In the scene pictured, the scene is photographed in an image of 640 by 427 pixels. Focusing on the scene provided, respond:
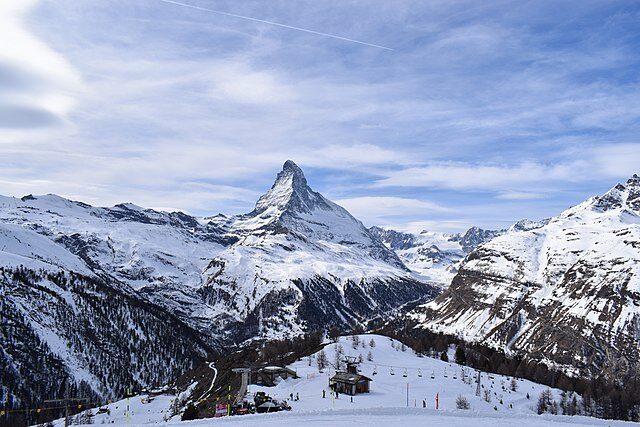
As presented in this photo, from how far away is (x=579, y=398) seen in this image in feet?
521

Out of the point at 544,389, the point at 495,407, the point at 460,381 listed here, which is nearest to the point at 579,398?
the point at 544,389

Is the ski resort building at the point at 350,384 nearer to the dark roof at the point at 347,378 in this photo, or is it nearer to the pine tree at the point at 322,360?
the dark roof at the point at 347,378

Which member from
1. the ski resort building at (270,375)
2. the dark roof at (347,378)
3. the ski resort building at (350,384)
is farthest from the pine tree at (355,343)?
the dark roof at (347,378)

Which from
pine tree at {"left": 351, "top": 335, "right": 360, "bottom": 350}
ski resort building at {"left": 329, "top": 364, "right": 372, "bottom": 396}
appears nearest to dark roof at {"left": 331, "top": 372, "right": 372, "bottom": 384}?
ski resort building at {"left": 329, "top": 364, "right": 372, "bottom": 396}

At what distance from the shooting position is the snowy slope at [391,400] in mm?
63594

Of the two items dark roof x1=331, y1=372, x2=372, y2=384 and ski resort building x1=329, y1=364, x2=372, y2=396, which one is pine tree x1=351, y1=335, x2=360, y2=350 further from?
dark roof x1=331, y1=372, x2=372, y2=384

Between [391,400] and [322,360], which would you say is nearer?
[391,400]

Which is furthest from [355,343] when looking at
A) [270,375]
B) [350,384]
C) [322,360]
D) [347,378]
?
[347,378]

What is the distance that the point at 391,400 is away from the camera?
10544 cm

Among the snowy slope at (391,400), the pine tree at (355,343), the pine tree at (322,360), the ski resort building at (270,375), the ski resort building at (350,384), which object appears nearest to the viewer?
the snowy slope at (391,400)

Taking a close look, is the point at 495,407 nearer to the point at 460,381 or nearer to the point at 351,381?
the point at 460,381

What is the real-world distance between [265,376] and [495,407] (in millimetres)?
53788

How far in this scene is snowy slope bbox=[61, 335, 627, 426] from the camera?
63.6 meters

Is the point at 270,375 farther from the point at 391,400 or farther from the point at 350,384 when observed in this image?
the point at 391,400
